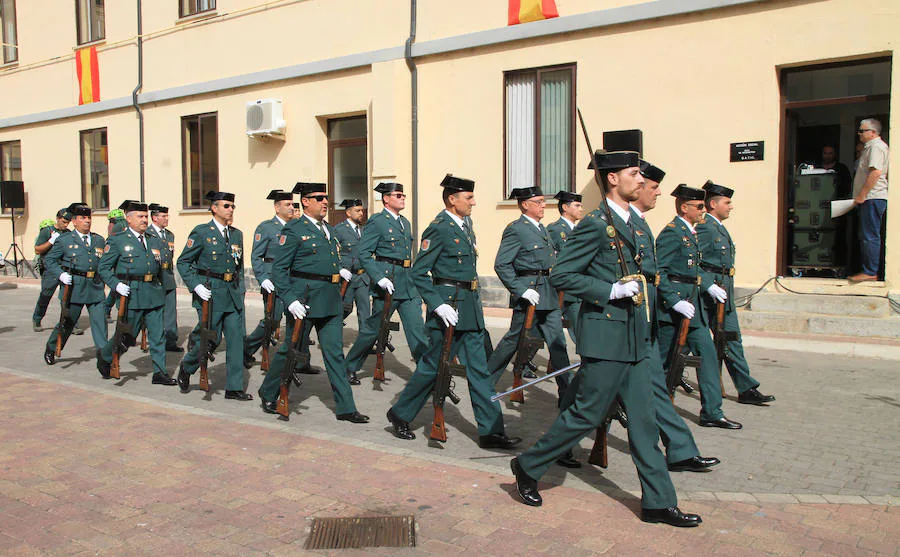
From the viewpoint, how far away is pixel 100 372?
8680mm

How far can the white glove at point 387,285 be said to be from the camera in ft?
26.0

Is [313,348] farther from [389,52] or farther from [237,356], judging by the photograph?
[389,52]

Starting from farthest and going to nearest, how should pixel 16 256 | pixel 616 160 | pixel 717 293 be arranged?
pixel 16 256
pixel 717 293
pixel 616 160

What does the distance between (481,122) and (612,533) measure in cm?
1055

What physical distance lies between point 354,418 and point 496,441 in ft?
4.80

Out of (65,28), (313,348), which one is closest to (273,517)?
(313,348)

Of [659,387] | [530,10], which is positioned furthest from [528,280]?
[530,10]

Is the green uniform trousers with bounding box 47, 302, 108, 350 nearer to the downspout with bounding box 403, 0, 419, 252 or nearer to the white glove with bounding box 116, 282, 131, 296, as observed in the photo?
the white glove with bounding box 116, 282, 131, 296

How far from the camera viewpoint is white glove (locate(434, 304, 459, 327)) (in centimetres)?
566

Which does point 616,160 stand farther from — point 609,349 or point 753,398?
point 753,398

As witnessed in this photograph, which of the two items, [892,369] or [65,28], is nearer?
[892,369]

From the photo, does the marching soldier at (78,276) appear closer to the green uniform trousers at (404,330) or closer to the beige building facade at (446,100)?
the green uniform trousers at (404,330)

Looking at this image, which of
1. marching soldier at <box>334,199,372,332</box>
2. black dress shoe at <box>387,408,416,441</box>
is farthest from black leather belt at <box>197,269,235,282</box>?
black dress shoe at <box>387,408,416,441</box>

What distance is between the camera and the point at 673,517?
13.7 ft
